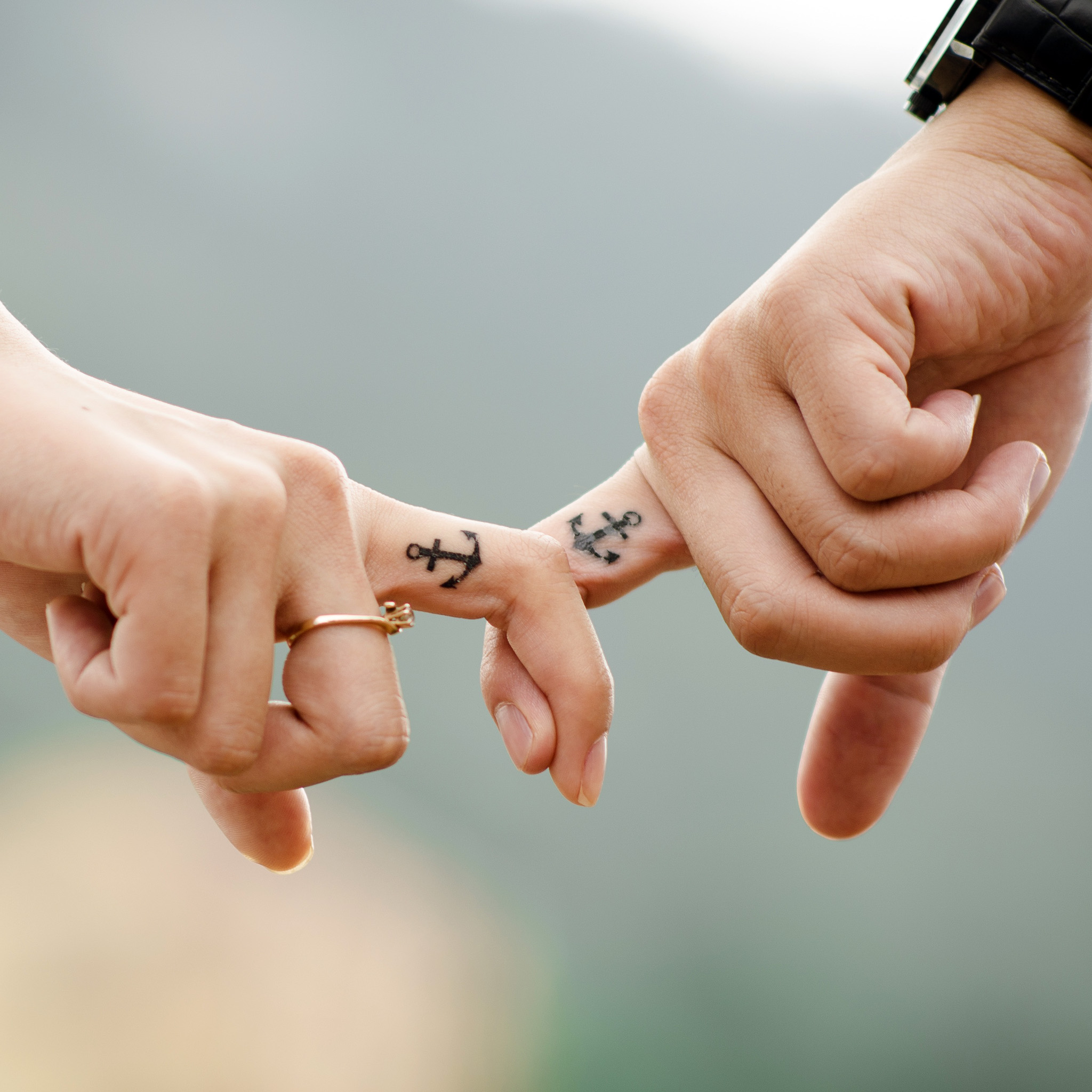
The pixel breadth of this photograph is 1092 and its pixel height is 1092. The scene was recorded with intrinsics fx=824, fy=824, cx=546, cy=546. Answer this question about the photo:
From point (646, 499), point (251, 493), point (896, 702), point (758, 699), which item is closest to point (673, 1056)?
point (758, 699)

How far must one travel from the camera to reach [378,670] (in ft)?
3.52

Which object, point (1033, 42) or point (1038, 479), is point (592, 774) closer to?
point (1038, 479)

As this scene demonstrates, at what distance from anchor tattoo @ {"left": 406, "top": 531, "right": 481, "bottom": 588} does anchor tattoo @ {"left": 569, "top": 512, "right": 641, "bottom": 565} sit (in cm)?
28

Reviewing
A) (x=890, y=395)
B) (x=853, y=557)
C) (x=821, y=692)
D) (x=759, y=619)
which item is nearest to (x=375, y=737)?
(x=759, y=619)

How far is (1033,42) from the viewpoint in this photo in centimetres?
119

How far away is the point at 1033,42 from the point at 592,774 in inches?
50.7

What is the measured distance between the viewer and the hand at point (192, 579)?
2.85ft

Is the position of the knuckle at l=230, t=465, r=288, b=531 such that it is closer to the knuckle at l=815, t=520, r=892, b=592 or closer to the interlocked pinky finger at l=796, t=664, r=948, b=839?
the knuckle at l=815, t=520, r=892, b=592

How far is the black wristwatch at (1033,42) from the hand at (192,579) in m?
1.15

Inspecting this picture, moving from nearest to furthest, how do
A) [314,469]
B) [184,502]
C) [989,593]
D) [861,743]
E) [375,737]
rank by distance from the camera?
[184,502], [375,737], [314,469], [989,593], [861,743]

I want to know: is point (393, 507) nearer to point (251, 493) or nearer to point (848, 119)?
Answer: point (251, 493)

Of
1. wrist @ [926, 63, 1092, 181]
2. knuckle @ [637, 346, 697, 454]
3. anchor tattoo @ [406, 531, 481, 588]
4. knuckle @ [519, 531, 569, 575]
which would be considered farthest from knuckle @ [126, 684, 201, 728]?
wrist @ [926, 63, 1092, 181]

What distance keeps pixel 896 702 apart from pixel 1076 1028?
9.91 feet

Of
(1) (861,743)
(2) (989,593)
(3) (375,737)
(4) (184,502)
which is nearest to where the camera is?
(4) (184,502)
